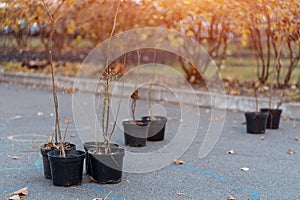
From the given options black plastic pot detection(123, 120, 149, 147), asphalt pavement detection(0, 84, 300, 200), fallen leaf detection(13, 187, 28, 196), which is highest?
black plastic pot detection(123, 120, 149, 147)

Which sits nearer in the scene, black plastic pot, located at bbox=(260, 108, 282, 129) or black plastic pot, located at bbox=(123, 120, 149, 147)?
black plastic pot, located at bbox=(123, 120, 149, 147)

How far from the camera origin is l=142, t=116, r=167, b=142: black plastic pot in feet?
23.1

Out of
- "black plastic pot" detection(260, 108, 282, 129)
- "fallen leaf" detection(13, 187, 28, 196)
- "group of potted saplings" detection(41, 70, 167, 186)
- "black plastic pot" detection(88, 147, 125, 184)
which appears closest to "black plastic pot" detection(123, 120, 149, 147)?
"group of potted saplings" detection(41, 70, 167, 186)

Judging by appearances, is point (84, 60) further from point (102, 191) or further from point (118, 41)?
point (102, 191)

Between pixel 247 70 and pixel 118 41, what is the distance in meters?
3.98

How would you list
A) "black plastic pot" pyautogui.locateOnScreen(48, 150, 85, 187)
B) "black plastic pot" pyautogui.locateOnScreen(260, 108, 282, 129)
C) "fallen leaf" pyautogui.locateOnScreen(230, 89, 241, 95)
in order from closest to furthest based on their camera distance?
1. "black plastic pot" pyautogui.locateOnScreen(48, 150, 85, 187)
2. "black plastic pot" pyautogui.locateOnScreen(260, 108, 282, 129)
3. "fallen leaf" pyautogui.locateOnScreen(230, 89, 241, 95)

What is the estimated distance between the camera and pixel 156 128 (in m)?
7.05

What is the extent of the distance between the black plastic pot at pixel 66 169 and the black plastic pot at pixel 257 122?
3715 mm

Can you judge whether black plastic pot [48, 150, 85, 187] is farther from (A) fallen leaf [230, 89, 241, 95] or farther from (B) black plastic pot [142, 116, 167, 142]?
(A) fallen leaf [230, 89, 241, 95]

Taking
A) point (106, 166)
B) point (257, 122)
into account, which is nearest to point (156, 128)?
point (257, 122)

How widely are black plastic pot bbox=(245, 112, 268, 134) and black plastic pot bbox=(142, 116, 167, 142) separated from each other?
4.93 feet

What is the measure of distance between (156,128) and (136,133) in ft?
1.49

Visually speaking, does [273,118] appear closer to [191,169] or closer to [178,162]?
[178,162]

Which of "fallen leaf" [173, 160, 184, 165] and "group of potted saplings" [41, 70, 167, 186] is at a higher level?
"group of potted saplings" [41, 70, 167, 186]
